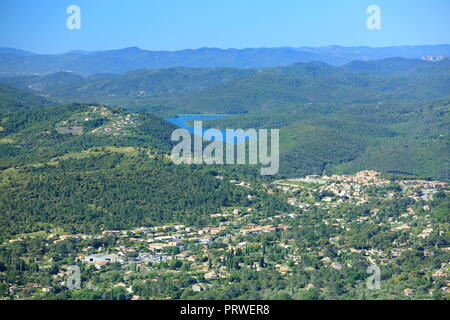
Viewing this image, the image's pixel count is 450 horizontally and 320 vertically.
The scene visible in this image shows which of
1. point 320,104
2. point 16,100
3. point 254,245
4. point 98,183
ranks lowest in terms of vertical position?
point 254,245

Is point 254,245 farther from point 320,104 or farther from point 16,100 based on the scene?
point 320,104

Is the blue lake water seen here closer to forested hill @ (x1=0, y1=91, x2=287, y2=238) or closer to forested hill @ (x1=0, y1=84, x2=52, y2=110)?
forested hill @ (x1=0, y1=91, x2=287, y2=238)

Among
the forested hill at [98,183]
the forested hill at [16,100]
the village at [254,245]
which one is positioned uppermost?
the forested hill at [16,100]

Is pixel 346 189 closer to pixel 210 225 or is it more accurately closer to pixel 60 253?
pixel 210 225

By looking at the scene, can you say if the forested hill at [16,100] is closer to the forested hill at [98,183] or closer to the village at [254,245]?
the forested hill at [98,183]

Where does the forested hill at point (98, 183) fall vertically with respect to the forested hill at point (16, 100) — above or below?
below

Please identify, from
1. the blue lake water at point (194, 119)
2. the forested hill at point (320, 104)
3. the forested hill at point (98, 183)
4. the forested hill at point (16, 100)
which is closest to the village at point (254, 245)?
the forested hill at point (98, 183)

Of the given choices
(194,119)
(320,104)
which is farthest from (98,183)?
(320,104)

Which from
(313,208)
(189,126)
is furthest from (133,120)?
(313,208)

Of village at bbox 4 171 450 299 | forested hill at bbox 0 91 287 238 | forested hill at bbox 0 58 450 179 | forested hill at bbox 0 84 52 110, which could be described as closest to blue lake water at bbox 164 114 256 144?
forested hill at bbox 0 58 450 179

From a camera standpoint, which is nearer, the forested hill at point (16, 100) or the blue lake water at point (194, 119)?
the blue lake water at point (194, 119)
